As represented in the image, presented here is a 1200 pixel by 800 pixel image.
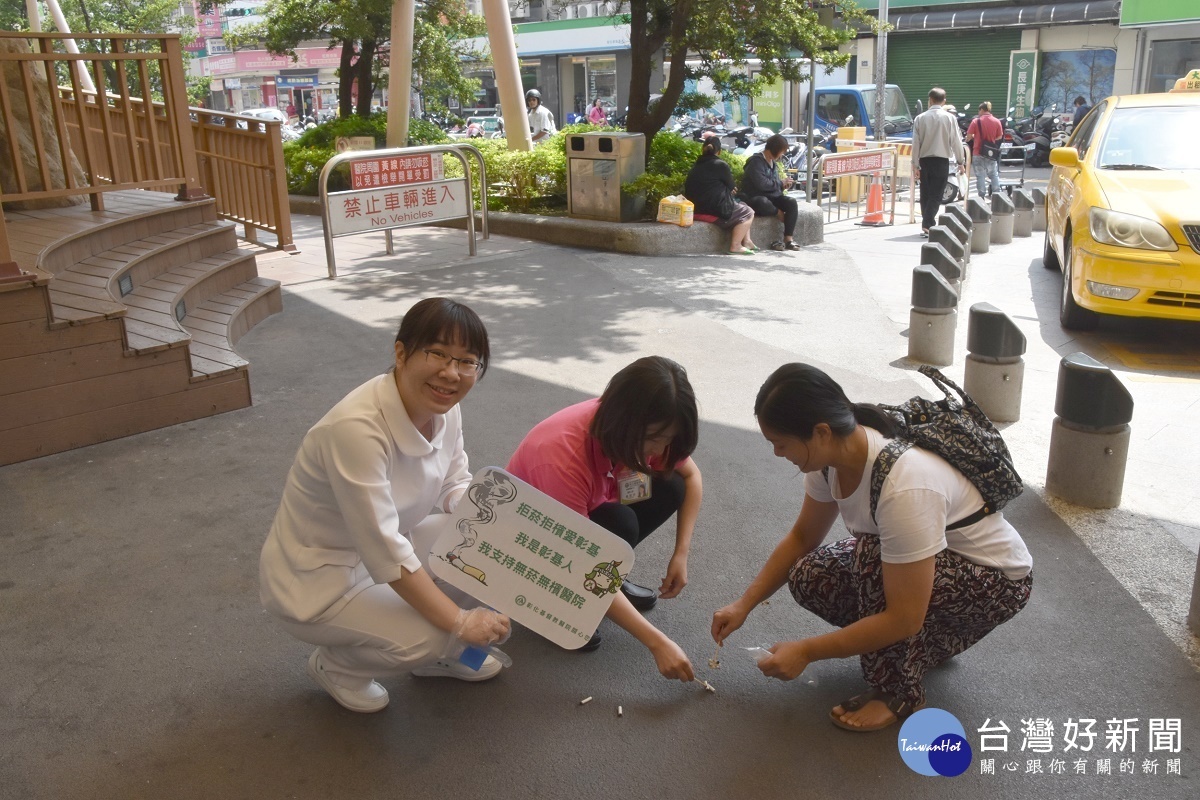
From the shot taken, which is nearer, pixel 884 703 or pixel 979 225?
pixel 884 703

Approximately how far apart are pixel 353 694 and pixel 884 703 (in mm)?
1519

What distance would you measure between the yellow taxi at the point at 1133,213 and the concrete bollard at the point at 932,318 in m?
1.37

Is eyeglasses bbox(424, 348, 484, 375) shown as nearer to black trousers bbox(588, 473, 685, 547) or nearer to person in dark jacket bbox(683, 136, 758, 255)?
black trousers bbox(588, 473, 685, 547)

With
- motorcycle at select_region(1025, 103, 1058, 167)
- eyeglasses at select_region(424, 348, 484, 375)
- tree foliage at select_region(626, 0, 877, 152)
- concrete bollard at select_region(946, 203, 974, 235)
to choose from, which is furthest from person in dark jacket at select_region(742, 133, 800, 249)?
motorcycle at select_region(1025, 103, 1058, 167)

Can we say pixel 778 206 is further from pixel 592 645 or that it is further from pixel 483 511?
pixel 483 511

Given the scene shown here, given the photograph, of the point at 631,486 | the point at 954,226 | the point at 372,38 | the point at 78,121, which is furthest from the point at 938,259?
the point at 372,38

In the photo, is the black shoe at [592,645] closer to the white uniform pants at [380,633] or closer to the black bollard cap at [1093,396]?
the white uniform pants at [380,633]

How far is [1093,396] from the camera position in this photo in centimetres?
425

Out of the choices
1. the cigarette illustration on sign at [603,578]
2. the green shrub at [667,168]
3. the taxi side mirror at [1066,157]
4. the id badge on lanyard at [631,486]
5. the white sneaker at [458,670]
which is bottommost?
the white sneaker at [458,670]

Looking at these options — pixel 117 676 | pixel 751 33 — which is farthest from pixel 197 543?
pixel 751 33

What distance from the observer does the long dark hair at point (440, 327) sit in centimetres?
261

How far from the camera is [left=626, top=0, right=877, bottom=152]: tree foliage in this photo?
35.3ft

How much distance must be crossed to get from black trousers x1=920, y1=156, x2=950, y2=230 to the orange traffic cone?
0.96 meters

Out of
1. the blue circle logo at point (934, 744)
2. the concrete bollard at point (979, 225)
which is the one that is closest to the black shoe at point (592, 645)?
the blue circle logo at point (934, 744)
